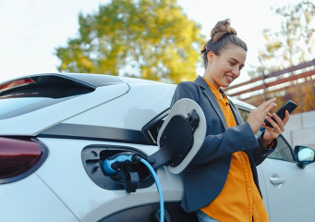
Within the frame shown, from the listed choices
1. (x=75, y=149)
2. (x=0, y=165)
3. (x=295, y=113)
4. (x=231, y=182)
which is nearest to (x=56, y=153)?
(x=75, y=149)

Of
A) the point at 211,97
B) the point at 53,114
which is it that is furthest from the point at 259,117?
the point at 53,114

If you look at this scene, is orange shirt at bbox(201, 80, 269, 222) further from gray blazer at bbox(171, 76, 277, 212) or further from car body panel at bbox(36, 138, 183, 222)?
car body panel at bbox(36, 138, 183, 222)

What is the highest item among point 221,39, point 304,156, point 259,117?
point 221,39

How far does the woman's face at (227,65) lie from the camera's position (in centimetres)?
194

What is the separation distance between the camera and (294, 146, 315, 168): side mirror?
9.63 feet

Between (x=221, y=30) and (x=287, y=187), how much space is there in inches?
56.4

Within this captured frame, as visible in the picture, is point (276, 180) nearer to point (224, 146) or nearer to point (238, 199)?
point (238, 199)

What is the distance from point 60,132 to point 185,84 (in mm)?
709

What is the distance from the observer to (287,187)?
2.75 metres

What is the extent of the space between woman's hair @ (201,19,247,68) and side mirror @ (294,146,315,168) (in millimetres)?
1411

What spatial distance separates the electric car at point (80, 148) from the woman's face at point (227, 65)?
0.34 meters

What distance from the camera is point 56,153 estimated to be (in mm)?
1390

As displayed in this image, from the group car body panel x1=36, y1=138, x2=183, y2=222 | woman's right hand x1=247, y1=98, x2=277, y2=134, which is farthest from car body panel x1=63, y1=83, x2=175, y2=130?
woman's right hand x1=247, y1=98, x2=277, y2=134

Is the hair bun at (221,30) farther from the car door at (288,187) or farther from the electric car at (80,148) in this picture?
the car door at (288,187)
